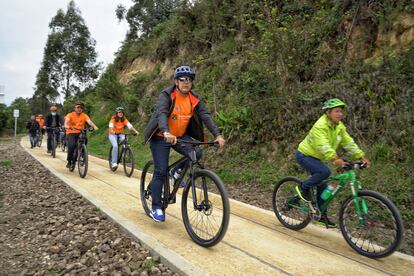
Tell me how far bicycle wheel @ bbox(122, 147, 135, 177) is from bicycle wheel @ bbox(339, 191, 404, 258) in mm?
7082

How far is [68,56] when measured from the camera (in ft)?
149

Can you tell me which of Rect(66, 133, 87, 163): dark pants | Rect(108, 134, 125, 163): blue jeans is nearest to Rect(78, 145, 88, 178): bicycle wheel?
Rect(66, 133, 87, 163): dark pants

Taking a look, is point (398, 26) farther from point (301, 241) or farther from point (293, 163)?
point (301, 241)

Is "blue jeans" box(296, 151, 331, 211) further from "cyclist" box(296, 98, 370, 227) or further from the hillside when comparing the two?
the hillside

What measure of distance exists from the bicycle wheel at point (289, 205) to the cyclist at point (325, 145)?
0.24 m

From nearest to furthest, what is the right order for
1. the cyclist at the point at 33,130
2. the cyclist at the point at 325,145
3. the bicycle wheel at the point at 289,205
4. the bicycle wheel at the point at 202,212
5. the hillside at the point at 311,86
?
the bicycle wheel at the point at 202,212 → the cyclist at the point at 325,145 → the bicycle wheel at the point at 289,205 → the hillside at the point at 311,86 → the cyclist at the point at 33,130

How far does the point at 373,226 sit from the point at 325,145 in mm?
1256

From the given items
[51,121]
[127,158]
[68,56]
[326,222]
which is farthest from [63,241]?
[68,56]

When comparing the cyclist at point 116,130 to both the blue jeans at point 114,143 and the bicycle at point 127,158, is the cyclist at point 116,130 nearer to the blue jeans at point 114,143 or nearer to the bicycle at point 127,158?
the blue jeans at point 114,143

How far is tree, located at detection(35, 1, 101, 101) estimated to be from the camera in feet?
149

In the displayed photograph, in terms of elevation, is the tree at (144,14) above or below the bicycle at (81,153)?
above

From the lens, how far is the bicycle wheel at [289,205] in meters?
5.65

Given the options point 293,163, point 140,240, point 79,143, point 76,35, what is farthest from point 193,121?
point 76,35

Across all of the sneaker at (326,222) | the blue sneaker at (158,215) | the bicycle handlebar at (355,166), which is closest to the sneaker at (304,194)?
the sneaker at (326,222)
